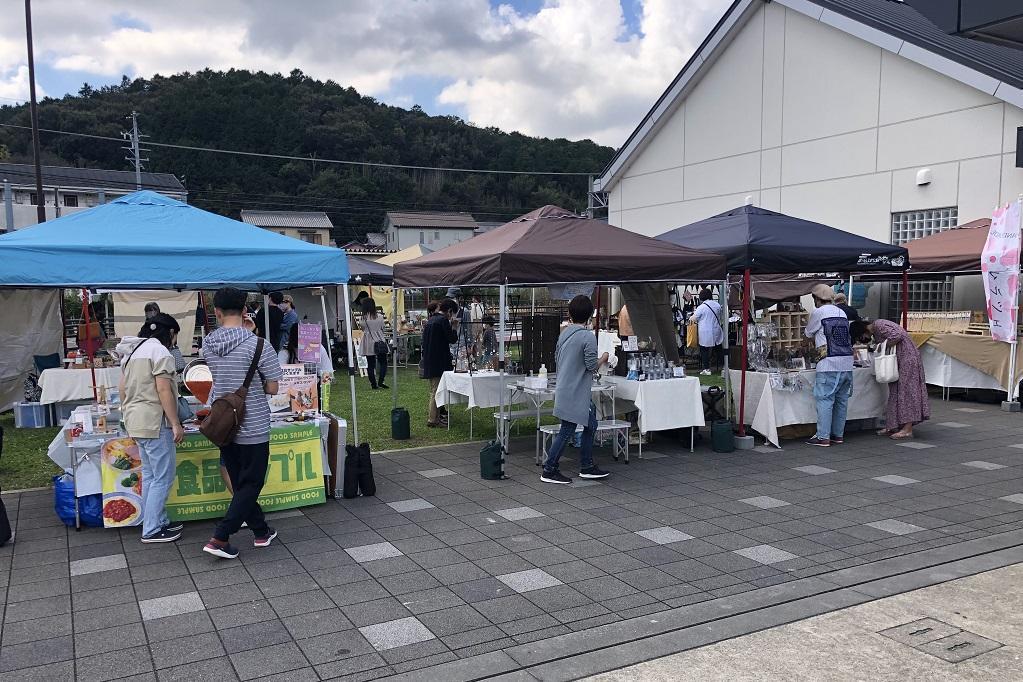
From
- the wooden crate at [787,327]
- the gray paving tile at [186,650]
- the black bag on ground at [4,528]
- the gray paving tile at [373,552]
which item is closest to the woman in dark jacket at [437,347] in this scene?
the wooden crate at [787,327]

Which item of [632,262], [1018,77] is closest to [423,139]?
[1018,77]

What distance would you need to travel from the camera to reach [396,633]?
12.7 feet

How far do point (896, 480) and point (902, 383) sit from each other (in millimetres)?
2245

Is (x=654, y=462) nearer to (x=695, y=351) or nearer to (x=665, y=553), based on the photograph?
(x=665, y=553)

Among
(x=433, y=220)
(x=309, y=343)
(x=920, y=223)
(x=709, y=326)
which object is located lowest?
(x=709, y=326)

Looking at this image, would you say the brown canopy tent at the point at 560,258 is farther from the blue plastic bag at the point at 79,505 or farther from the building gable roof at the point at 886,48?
the building gable roof at the point at 886,48

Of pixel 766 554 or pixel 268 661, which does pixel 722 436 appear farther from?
pixel 268 661

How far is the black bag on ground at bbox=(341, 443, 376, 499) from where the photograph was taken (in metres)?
6.37

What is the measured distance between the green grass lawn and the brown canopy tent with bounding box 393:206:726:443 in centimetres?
166

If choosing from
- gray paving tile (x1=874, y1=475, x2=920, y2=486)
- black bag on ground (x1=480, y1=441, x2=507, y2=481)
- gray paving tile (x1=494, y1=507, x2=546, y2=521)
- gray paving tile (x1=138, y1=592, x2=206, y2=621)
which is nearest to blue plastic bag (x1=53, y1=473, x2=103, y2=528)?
gray paving tile (x1=138, y1=592, x2=206, y2=621)

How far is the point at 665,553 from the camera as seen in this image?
507cm

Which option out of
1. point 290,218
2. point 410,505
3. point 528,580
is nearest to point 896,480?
point 528,580

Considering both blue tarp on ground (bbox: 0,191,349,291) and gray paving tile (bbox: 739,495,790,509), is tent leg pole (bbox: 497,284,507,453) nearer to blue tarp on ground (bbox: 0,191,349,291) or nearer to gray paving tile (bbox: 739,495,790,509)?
blue tarp on ground (bbox: 0,191,349,291)

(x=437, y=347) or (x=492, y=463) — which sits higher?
(x=437, y=347)
